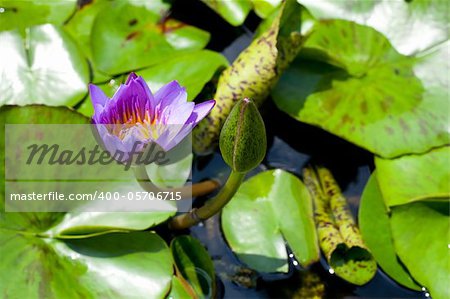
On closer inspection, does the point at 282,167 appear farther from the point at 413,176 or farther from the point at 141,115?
the point at 141,115

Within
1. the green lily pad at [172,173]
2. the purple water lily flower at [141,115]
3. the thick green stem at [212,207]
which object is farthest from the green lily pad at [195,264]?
the purple water lily flower at [141,115]

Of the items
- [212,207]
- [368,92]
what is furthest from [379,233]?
[212,207]

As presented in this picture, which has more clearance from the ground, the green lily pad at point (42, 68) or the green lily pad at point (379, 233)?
the green lily pad at point (42, 68)

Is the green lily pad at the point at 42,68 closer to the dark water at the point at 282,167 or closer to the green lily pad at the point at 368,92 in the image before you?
the dark water at the point at 282,167

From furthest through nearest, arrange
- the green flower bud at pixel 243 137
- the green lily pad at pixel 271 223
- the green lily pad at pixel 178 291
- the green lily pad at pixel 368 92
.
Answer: the green lily pad at pixel 368 92
the green lily pad at pixel 271 223
the green lily pad at pixel 178 291
the green flower bud at pixel 243 137

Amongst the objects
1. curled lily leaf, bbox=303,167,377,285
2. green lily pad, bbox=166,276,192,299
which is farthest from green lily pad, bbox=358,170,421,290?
green lily pad, bbox=166,276,192,299

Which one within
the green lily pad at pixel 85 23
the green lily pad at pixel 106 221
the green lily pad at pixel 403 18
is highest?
→ the green lily pad at pixel 403 18
